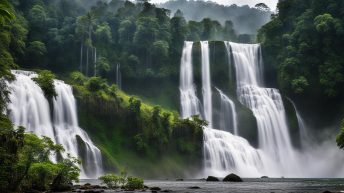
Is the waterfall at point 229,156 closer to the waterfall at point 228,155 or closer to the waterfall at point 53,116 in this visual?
the waterfall at point 228,155

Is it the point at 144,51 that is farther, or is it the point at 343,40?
the point at 144,51

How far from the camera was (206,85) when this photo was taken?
77.0 m

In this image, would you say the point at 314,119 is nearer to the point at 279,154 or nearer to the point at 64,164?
the point at 279,154

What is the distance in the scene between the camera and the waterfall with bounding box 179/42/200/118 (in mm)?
73688

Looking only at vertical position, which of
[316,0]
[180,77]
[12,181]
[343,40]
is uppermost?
[316,0]

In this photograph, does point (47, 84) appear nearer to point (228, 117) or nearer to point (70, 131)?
point (70, 131)

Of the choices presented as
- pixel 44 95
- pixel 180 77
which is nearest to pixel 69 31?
pixel 180 77

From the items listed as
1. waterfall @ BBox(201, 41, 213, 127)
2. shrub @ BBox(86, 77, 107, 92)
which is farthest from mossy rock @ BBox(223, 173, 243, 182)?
waterfall @ BBox(201, 41, 213, 127)

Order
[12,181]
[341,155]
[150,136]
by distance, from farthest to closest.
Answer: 1. [341,155]
2. [150,136]
3. [12,181]

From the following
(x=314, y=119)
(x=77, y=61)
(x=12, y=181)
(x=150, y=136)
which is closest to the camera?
(x=12, y=181)

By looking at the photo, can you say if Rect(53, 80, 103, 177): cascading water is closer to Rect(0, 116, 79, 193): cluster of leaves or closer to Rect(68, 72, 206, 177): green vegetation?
Rect(68, 72, 206, 177): green vegetation

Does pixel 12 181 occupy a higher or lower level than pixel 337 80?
lower

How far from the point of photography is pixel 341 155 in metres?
66.2

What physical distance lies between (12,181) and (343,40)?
6640cm
